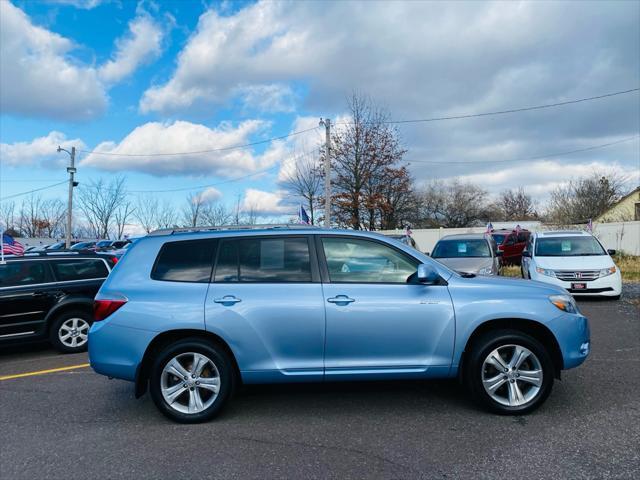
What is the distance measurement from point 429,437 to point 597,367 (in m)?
3.09

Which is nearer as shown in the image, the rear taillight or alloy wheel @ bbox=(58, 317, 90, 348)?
the rear taillight

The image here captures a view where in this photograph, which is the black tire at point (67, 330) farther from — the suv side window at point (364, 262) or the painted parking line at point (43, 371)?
the suv side window at point (364, 262)

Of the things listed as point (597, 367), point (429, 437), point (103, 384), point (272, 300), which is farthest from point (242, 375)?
point (597, 367)

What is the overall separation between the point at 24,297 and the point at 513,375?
6.76 m

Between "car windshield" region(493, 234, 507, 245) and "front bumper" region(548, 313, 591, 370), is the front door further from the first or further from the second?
"car windshield" region(493, 234, 507, 245)

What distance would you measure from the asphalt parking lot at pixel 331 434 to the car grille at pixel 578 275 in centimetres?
579

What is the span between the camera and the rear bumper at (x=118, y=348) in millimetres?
4074

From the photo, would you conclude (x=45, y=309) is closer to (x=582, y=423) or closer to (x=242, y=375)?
(x=242, y=375)

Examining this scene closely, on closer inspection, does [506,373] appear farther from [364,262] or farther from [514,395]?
[364,262]

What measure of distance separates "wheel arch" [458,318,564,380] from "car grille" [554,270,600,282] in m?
7.36

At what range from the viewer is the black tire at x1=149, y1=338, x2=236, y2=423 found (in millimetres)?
4082

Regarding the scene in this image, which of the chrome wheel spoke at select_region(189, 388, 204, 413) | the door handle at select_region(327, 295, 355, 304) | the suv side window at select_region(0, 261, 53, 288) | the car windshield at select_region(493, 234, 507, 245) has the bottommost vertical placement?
the chrome wheel spoke at select_region(189, 388, 204, 413)

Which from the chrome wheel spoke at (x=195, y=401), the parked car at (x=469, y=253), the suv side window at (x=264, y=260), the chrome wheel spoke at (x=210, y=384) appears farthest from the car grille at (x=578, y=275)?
the chrome wheel spoke at (x=195, y=401)

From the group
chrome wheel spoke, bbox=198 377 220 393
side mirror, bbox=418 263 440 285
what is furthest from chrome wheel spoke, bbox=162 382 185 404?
side mirror, bbox=418 263 440 285
